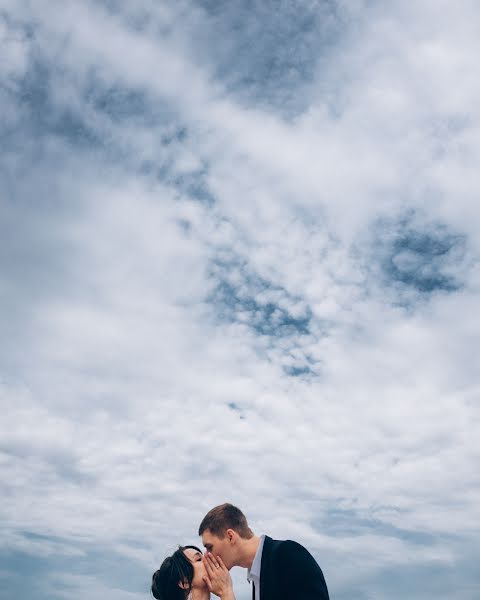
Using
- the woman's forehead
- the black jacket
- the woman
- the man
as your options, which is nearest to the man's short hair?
the man

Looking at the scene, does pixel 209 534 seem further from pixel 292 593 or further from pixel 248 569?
pixel 292 593

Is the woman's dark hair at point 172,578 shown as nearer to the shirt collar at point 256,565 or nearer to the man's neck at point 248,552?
the man's neck at point 248,552

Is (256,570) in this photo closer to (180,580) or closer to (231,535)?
(231,535)

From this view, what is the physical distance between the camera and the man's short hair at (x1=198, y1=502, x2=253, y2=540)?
9680mm

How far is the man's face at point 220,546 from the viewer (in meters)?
9.60

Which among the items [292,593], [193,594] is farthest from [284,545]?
[193,594]

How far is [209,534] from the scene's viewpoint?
9930 millimetres

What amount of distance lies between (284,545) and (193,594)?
4.13 metres

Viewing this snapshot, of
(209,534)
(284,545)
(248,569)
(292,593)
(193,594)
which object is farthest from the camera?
(193,594)

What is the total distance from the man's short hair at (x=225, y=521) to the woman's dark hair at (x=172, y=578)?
6.10 ft

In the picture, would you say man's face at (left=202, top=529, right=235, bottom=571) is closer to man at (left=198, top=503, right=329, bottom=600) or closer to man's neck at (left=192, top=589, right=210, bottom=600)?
man at (left=198, top=503, right=329, bottom=600)

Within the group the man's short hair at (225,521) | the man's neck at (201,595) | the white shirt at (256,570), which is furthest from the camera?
the man's neck at (201,595)

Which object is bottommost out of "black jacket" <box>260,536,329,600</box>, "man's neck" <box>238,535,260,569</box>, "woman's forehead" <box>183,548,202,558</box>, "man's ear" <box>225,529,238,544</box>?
"black jacket" <box>260,536,329,600</box>

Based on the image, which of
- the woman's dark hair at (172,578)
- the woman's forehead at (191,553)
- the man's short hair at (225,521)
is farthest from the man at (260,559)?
the woman's forehead at (191,553)
